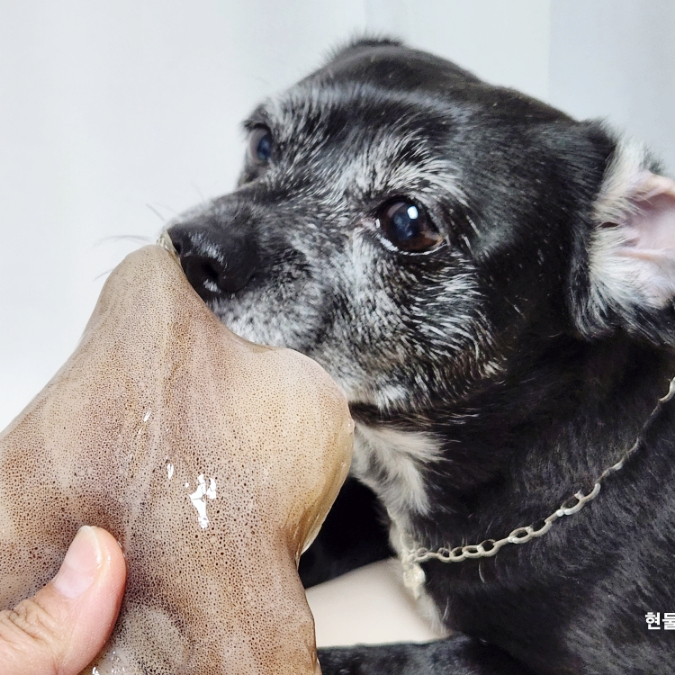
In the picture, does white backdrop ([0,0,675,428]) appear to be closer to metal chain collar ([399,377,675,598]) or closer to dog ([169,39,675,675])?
dog ([169,39,675,675])

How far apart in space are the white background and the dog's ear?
0.75 m

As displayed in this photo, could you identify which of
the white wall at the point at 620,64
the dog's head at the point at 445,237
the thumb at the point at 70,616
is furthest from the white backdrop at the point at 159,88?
the thumb at the point at 70,616

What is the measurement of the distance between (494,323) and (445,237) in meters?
0.14

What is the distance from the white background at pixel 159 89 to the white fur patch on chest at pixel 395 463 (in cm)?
84

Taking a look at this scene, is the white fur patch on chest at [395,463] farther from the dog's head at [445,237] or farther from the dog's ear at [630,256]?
the dog's ear at [630,256]

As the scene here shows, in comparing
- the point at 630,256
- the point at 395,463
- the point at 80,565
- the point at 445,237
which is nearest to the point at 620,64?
the point at 630,256

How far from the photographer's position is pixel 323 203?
98 cm

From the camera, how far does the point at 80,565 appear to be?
58cm

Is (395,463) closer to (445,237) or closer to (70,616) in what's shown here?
(445,237)

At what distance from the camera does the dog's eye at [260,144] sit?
44.3 inches

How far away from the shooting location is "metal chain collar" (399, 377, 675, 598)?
3.33 feet

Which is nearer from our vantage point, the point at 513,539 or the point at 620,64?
the point at 513,539

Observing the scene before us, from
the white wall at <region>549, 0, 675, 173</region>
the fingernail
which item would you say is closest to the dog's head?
the fingernail

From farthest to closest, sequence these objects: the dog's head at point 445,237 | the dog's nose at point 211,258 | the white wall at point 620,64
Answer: the white wall at point 620,64
the dog's head at point 445,237
the dog's nose at point 211,258
